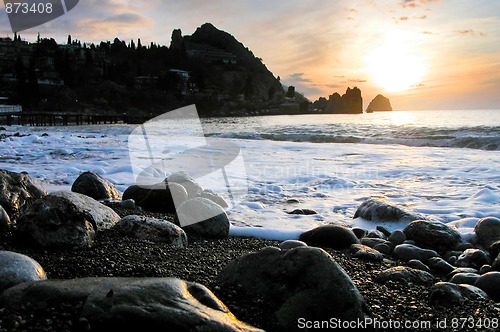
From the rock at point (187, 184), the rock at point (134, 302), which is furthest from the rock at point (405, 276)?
the rock at point (187, 184)

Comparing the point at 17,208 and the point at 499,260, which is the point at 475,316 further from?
the point at 17,208

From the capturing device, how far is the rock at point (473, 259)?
161 inches

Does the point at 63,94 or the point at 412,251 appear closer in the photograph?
the point at 412,251

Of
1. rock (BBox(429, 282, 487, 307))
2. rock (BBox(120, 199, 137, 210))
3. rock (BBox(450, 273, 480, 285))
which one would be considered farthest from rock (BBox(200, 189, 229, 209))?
rock (BBox(429, 282, 487, 307))

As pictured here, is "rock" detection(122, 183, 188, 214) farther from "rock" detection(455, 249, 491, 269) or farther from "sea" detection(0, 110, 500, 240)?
"rock" detection(455, 249, 491, 269)

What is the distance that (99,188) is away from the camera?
629 cm

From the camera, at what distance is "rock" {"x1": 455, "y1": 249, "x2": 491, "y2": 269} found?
410cm

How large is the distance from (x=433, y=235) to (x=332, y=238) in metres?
1.32

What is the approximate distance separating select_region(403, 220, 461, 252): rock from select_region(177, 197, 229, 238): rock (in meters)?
2.40

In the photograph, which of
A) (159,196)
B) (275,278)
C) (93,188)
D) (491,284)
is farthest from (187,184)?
(491,284)

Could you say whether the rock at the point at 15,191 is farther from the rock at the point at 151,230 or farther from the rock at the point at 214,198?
the rock at the point at 214,198

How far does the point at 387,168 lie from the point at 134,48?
Answer: 15167 centimetres

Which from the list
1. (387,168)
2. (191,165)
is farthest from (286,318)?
(387,168)

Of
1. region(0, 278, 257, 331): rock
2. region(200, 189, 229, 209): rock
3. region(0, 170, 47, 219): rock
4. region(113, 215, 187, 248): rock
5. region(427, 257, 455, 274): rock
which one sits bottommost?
region(427, 257, 455, 274): rock
